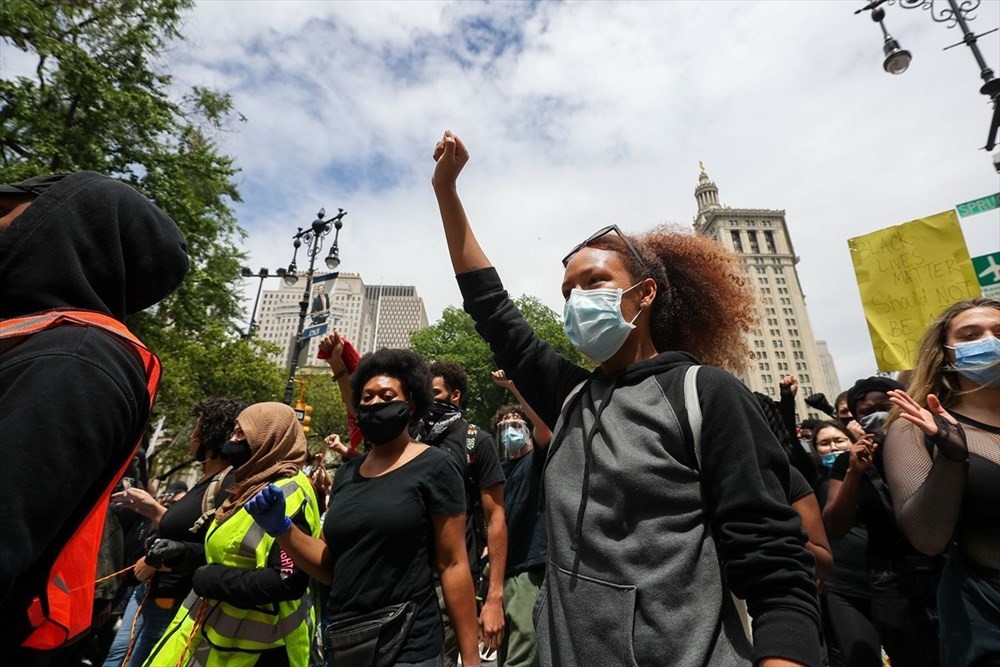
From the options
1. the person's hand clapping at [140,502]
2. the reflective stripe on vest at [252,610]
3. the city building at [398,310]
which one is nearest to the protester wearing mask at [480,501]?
the reflective stripe on vest at [252,610]

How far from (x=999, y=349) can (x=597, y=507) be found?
2.38 m

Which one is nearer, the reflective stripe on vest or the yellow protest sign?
the reflective stripe on vest

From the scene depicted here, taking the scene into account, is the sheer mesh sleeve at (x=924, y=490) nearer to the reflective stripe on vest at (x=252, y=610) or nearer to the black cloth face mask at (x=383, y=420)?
the black cloth face mask at (x=383, y=420)

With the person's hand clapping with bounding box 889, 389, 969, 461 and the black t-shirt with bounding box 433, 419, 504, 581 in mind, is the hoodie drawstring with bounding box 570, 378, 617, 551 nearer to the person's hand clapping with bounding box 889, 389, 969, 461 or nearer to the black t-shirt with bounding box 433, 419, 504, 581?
the person's hand clapping with bounding box 889, 389, 969, 461

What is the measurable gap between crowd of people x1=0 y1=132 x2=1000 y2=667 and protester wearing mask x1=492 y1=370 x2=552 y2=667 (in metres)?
0.02

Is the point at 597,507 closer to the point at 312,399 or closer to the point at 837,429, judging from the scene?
the point at 837,429

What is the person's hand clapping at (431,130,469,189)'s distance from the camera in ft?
6.36

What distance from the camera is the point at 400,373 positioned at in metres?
3.22

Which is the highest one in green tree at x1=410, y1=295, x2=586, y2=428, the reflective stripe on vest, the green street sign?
green tree at x1=410, y1=295, x2=586, y2=428

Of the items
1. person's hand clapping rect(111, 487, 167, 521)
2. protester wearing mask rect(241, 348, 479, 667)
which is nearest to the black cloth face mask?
protester wearing mask rect(241, 348, 479, 667)

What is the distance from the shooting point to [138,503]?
3654 mm

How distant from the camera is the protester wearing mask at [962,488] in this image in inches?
80.6

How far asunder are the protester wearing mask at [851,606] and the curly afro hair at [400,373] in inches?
120

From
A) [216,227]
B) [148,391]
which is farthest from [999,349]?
[216,227]
